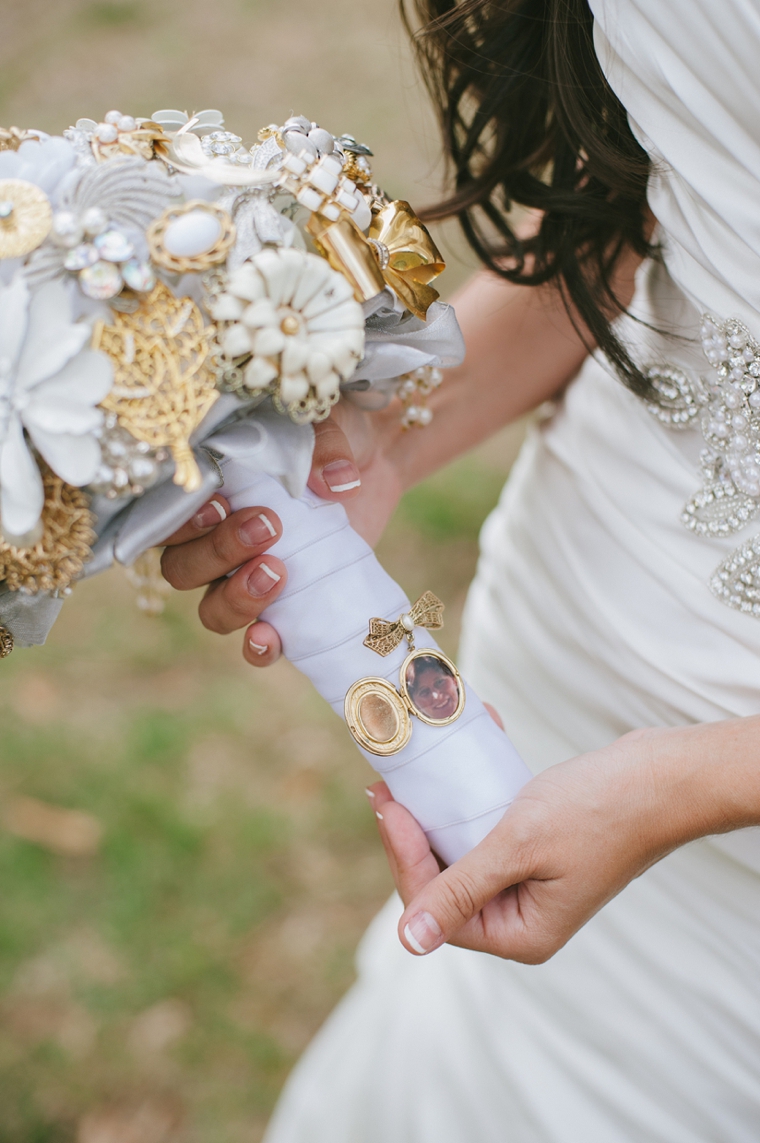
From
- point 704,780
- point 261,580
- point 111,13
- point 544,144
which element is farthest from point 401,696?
point 111,13

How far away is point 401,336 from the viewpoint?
919 millimetres

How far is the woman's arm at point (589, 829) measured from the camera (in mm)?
898

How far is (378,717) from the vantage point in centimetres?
92

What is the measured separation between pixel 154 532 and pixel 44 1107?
5.09 feet

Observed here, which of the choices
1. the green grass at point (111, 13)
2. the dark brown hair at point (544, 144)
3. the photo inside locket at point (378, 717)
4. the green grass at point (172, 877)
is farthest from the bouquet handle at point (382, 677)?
the green grass at point (111, 13)

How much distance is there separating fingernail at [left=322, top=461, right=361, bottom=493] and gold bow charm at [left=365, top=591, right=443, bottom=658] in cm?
14

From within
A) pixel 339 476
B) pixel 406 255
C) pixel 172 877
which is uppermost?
pixel 406 255

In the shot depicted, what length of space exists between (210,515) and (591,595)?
54 cm

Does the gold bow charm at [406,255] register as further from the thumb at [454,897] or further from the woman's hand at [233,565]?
the thumb at [454,897]

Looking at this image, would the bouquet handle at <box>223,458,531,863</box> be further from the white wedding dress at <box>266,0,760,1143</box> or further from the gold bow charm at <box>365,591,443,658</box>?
the white wedding dress at <box>266,0,760,1143</box>

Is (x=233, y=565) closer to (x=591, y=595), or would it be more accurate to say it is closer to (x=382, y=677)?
(x=382, y=677)

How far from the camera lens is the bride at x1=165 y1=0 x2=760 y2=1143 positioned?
3.02 feet

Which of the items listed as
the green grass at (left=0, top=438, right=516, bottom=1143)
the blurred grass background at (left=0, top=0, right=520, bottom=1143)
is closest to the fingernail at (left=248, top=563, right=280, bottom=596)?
the blurred grass background at (left=0, top=0, right=520, bottom=1143)

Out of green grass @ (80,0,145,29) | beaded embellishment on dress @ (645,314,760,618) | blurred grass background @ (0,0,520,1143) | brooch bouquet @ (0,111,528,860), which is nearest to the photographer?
brooch bouquet @ (0,111,528,860)
